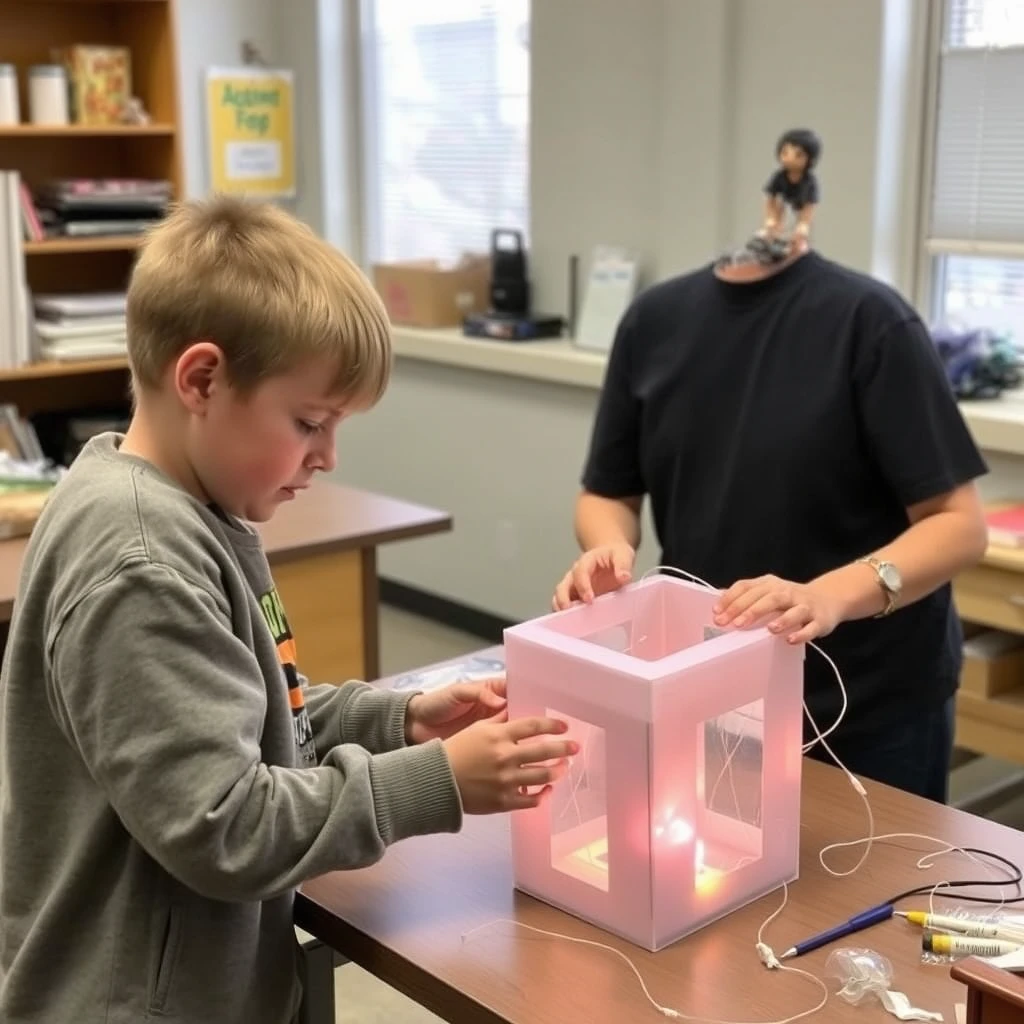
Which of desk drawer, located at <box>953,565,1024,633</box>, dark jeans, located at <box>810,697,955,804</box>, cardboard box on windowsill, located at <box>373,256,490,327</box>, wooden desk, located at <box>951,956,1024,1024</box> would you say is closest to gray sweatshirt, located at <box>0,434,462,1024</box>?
wooden desk, located at <box>951,956,1024,1024</box>

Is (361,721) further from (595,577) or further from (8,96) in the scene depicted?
(8,96)

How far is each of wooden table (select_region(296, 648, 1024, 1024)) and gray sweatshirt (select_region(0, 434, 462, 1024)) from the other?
4.2 inches

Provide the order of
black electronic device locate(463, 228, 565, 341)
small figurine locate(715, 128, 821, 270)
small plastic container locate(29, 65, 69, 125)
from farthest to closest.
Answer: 1. black electronic device locate(463, 228, 565, 341)
2. small plastic container locate(29, 65, 69, 125)
3. small figurine locate(715, 128, 821, 270)

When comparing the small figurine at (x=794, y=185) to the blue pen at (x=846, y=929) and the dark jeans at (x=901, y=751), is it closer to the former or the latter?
the dark jeans at (x=901, y=751)

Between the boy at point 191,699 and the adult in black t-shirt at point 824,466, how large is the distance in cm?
48

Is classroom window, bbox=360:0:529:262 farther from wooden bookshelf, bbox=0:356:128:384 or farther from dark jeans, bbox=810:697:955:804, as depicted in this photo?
dark jeans, bbox=810:697:955:804

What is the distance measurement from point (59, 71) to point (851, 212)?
7.27ft

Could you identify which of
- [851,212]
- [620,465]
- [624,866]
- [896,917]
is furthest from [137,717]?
[851,212]

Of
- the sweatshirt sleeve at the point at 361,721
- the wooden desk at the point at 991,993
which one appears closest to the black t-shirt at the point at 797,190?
the sweatshirt sleeve at the point at 361,721

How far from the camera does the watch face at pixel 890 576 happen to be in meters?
1.41

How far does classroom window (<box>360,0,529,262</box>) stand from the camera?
4.40m

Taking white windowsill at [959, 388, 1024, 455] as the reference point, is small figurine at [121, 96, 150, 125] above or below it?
above

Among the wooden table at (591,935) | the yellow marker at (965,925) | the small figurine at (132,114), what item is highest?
the small figurine at (132,114)

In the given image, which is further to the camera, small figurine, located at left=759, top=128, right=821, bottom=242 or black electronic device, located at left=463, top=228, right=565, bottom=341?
black electronic device, located at left=463, top=228, right=565, bottom=341
